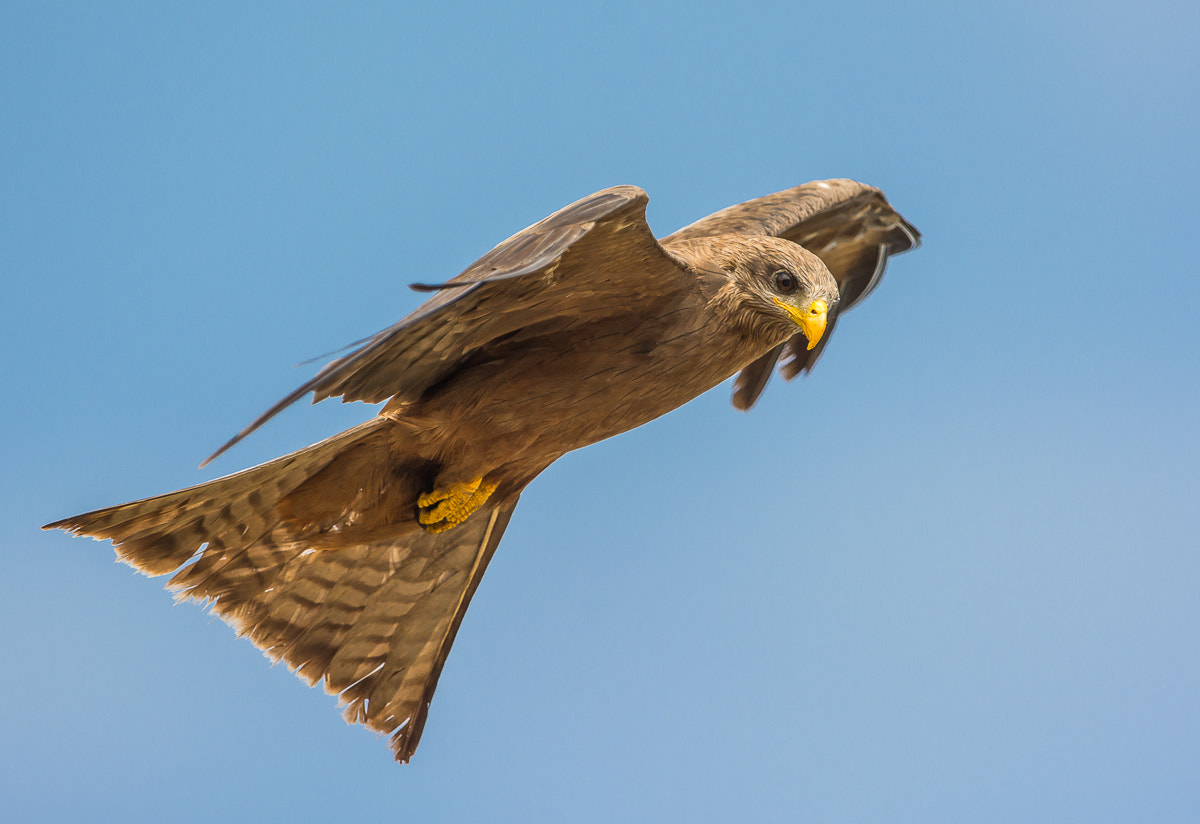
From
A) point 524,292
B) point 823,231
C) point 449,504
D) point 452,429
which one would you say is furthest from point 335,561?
point 823,231

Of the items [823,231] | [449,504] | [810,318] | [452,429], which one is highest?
[823,231]

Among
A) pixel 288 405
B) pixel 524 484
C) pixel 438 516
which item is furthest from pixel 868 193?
pixel 288 405

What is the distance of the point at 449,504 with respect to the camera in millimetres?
4812

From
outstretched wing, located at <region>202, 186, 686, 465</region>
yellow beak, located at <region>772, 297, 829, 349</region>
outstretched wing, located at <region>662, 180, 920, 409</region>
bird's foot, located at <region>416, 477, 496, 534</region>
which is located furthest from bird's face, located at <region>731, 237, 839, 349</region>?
bird's foot, located at <region>416, 477, 496, 534</region>

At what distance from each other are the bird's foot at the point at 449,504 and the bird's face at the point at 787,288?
123cm

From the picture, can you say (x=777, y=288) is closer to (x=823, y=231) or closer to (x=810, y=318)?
(x=810, y=318)

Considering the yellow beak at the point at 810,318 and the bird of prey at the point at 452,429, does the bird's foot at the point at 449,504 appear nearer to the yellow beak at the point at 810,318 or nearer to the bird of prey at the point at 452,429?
the bird of prey at the point at 452,429

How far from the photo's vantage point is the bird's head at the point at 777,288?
4.56 m

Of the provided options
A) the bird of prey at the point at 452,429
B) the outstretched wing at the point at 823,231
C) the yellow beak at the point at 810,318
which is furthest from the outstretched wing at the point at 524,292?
the outstretched wing at the point at 823,231

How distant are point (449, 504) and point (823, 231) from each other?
7.72 feet

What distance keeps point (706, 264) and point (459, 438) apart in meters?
1.09

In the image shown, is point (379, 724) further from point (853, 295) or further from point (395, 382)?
point (853, 295)

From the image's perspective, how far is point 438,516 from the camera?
4824 millimetres

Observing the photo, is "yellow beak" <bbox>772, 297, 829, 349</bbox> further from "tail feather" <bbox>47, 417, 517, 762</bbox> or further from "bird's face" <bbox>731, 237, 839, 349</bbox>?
"tail feather" <bbox>47, 417, 517, 762</bbox>
